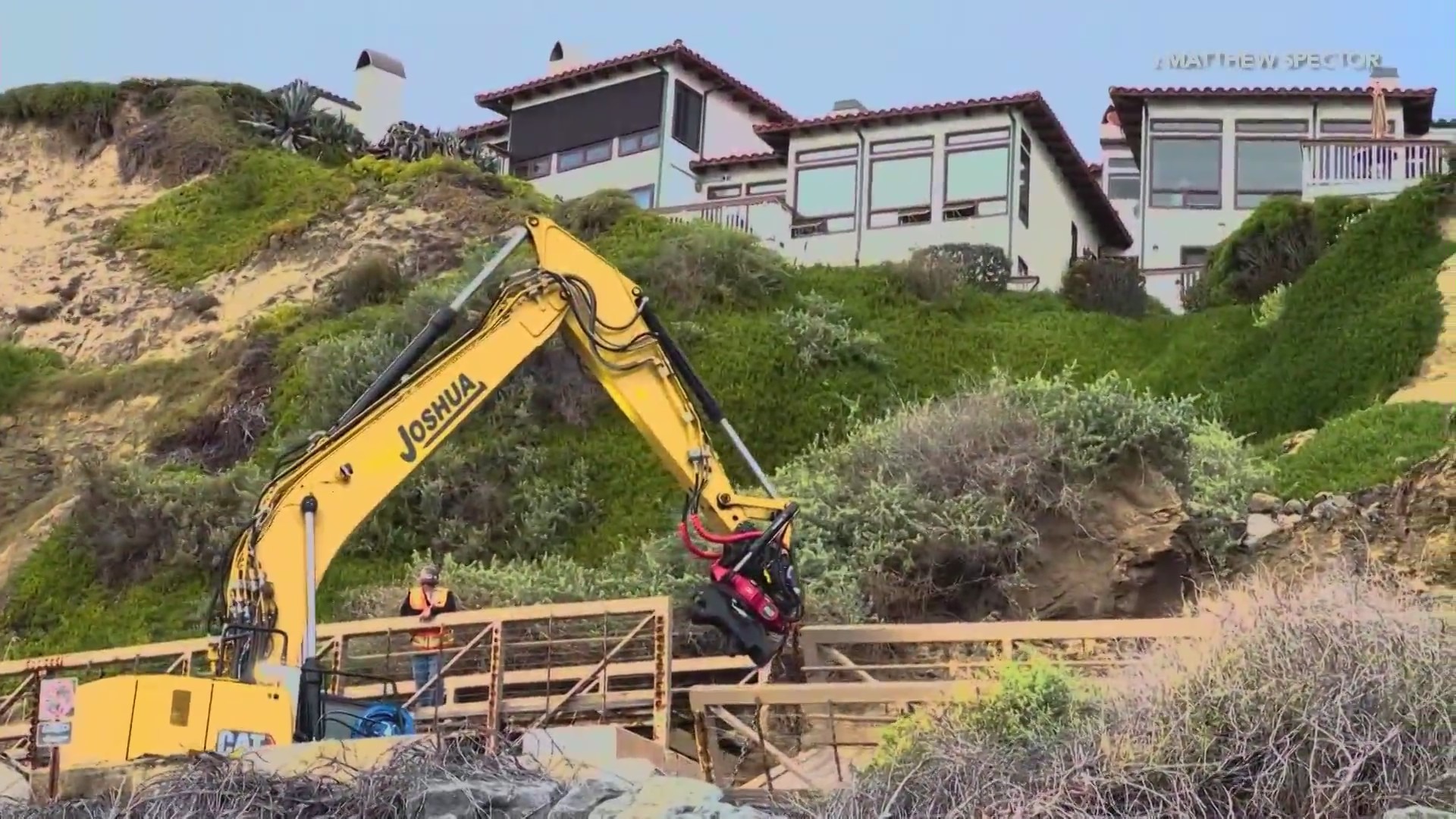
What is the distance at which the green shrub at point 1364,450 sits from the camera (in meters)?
21.4

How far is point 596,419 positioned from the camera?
91.7 ft

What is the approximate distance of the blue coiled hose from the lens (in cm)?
1354

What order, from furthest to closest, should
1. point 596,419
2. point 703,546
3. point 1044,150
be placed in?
point 1044,150
point 596,419
point 703,546

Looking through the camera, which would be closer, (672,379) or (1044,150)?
(672,379)

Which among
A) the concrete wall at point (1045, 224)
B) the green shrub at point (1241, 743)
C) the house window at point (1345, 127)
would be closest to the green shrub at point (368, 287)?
the concrete wall at point (1045, 224)

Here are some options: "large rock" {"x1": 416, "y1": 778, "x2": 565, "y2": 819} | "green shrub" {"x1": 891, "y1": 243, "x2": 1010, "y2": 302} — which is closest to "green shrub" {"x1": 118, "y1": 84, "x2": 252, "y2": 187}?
"green shrub" {"x1": 891, "y1": 243, "x2": 1010, "y2": 302}

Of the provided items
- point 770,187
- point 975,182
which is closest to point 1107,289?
point 975,182

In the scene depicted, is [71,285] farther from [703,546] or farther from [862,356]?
[703,546]

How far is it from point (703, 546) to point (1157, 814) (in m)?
10.4

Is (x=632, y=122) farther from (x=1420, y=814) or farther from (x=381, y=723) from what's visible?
(x=1420, y=814)

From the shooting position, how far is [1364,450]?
22141 mm

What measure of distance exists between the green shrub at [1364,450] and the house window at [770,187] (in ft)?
60.5

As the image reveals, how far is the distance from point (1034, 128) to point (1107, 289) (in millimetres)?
5079

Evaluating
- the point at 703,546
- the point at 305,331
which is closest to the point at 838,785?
the point at 703,546
